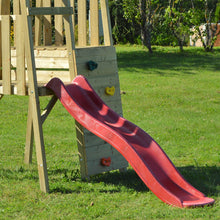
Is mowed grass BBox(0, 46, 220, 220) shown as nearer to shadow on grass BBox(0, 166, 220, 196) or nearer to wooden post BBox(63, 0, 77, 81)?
shadow on grass BBox(0, 166, 220, 196)

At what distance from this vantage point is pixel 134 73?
17.5m

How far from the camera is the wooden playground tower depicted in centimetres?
568

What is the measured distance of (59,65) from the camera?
652 centimetres

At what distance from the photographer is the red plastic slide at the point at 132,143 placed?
5148 millimetres

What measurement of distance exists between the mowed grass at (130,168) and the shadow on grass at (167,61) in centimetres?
226

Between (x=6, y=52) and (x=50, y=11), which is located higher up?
(x=50, y=11)

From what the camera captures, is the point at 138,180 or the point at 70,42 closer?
the point at 70,42

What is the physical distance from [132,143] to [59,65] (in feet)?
5.53

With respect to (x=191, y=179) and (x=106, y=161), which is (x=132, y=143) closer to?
(x=106, y=161)

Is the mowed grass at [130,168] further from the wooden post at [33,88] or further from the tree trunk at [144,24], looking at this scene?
the tree trunk at [144,24]

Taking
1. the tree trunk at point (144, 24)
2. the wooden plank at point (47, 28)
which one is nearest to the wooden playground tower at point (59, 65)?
the wooden plank at point (47, 28)

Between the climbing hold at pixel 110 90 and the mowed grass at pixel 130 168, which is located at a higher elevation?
the climbing hold at pixel 110 90

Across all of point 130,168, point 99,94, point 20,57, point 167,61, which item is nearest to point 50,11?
point 20,57

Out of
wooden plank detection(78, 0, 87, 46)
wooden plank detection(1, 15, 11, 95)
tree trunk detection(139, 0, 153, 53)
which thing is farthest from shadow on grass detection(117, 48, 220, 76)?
wooden plank detection(1, 15, 11, 95)
